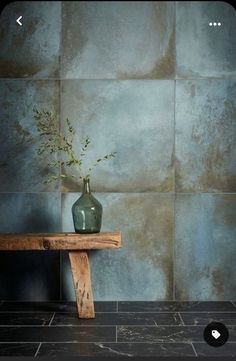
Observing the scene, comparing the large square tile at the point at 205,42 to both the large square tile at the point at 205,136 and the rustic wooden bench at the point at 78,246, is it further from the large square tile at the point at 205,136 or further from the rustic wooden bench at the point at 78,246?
the rustic wooden bench at the point at 78,246

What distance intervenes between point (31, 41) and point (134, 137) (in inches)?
34.1

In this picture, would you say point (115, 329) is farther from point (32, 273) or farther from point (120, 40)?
point (120, 40)

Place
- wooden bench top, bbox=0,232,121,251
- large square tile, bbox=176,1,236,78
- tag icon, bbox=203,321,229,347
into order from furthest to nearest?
large square tile, bbox=176,1,236,78, wooden bench top, bbox=0,232,121,251, tag icon, bbox=203,321,229,347

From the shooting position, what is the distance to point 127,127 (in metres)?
3.00

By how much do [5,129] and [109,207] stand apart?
803 mm

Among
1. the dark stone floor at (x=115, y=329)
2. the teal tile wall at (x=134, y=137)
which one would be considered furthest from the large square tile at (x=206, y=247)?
the dark stone floor at (x=115, y=329)

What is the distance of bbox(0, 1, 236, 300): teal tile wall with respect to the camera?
2979 mm

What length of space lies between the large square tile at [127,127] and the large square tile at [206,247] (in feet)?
0.79

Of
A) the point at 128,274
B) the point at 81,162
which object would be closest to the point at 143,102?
the point at 81,162

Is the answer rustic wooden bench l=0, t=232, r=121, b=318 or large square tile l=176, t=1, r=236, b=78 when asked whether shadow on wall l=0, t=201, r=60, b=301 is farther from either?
large square tile l=176, t=1, r=236, b=78

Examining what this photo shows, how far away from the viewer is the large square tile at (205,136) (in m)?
2.98

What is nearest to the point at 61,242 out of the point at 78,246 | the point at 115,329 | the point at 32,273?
the point at 78,246

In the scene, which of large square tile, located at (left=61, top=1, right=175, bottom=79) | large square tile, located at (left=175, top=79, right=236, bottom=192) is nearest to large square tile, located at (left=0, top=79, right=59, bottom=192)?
large square tile, located at (left=61, top=1, right=175, bottom=79)

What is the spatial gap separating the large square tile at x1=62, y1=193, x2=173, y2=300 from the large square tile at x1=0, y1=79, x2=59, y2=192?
0.30 metres
